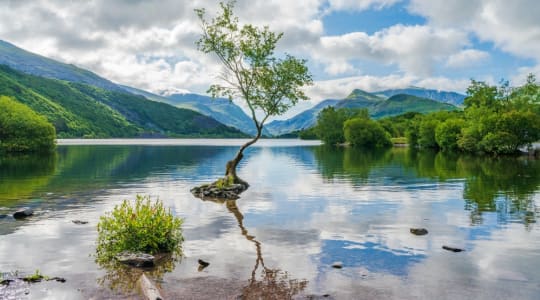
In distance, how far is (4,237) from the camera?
27.2m

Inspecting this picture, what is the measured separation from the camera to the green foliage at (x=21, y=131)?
129 m

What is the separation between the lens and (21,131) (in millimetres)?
130750

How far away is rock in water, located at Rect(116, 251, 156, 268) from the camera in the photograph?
21.2 metres

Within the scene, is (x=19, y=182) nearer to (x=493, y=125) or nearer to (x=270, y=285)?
(x=270, y=285)

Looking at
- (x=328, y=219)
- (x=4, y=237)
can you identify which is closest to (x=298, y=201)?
(x=328, y=219)

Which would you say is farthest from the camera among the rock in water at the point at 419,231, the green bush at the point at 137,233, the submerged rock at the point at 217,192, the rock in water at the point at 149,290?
the submerged rock at the point at 217,192

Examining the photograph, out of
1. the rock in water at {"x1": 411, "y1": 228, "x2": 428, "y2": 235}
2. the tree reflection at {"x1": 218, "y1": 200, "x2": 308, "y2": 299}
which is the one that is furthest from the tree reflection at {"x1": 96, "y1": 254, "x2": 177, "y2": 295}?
the rock in water at {"x1": 411, "y1": 228, "x2": 428, "y2": 235}

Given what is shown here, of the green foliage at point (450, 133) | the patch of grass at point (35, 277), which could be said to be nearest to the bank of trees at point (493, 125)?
the green foliage at point (450, 133)

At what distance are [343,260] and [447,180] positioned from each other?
4587cm

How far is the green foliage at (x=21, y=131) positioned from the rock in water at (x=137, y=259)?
421ft

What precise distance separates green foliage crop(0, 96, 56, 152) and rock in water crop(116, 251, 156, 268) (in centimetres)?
12818

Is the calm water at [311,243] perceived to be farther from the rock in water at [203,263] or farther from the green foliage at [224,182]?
the green foliage at [224,182]

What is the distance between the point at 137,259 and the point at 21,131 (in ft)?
428

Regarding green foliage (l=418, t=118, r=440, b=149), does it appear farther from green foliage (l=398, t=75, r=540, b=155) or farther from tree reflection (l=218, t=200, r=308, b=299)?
tree reflection (l=218, t=200, r=308, b=299)
